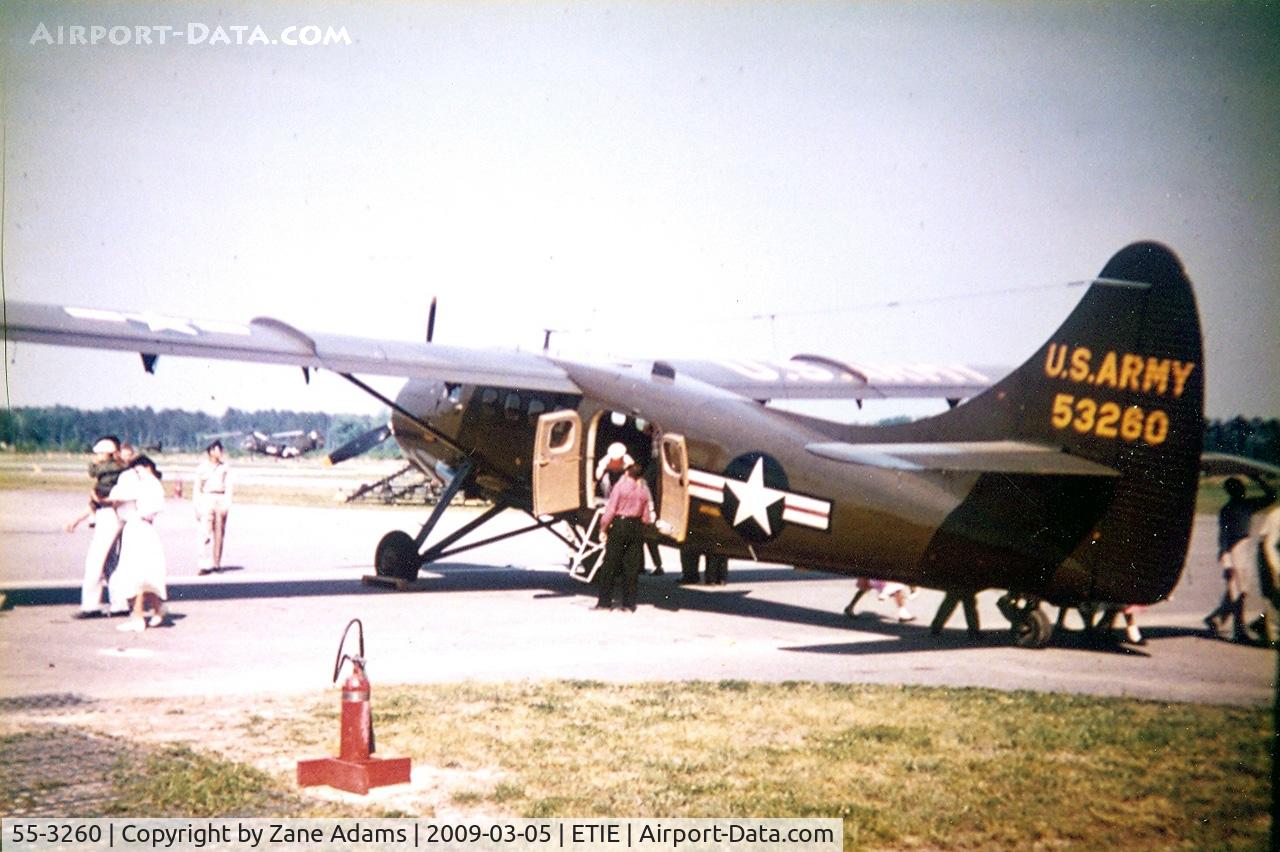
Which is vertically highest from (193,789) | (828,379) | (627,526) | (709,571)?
(828,379)

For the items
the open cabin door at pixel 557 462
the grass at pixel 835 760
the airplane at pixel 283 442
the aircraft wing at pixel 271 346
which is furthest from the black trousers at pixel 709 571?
the airplane at pixel 283 442

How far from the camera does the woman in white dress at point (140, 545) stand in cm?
1223

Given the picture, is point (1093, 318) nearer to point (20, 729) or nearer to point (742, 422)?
point (742, 422)

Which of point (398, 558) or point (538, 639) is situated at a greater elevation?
point (398, 558)

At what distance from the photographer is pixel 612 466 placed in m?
15.3

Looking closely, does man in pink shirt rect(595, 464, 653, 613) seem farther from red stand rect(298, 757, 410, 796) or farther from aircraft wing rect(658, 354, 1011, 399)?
red stand rect(298, 757, 410, 796)

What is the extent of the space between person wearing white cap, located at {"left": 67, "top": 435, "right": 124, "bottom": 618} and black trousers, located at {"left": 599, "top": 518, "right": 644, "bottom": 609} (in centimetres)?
547

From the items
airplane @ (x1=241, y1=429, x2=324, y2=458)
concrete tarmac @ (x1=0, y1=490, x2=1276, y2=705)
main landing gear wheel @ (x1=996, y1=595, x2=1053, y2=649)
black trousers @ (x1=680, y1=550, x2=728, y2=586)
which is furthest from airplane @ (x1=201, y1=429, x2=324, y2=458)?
main landing gear wheel @ (x1=996, y1=595, x2=1053, y2=649)

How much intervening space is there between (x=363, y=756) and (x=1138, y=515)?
6.98 m

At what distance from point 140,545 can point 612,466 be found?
5517mm

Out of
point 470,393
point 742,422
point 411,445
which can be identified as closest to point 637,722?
point 742,422

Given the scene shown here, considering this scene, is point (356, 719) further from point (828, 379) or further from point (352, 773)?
point (828, 379)

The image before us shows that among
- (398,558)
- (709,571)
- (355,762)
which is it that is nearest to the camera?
(355,762)

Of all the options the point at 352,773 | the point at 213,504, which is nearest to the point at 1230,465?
the point at 352,773
